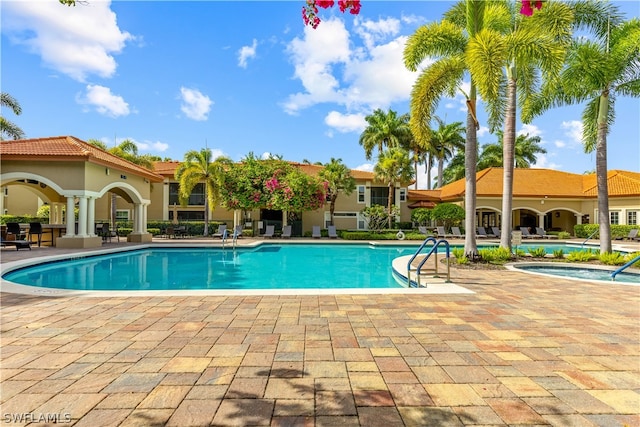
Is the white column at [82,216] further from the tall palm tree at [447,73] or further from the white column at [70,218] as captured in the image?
the tall palm tree at [447,73]

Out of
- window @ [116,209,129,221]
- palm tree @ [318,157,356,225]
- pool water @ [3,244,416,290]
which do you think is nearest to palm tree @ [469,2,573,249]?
pool water @ [3,244,416,290]

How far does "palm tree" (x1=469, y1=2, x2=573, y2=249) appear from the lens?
992 centimetres

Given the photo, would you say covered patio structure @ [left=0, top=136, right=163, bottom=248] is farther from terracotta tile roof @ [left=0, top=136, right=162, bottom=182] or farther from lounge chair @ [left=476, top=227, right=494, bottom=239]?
lounge chair @ [left=476, top=227, right=494, bottom=239]

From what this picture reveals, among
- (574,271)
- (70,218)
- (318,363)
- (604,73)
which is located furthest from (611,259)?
(70,218)

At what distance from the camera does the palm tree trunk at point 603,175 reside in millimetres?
12211

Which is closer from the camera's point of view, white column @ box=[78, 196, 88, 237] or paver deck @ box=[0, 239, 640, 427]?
paver deck @ box=[0, 239, 640, 427]

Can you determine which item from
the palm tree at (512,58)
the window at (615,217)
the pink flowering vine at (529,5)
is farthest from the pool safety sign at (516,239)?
the window at (615,217)

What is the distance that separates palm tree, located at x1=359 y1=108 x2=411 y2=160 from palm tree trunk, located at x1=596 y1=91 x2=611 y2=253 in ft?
68.5

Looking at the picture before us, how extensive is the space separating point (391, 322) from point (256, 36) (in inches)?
481

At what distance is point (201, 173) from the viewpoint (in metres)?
23.8

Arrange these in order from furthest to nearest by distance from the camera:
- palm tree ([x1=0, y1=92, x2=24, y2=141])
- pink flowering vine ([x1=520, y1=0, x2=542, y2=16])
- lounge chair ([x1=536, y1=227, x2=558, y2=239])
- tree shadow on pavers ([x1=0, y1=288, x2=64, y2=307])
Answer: lounge chair ([x1=536, y1=227, x2=558, y2=239]), palm tree ([x1=0, y1=92, x2=24, y2=141]), tree shadow on pavers ([x1=0, y1=288, x2=64, y2=307]), pink flowering vine ([x1=520, y1=0, x2=542, y2=16])

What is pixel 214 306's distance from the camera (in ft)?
18.3

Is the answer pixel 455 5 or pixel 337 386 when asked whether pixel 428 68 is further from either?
pixel 337 386

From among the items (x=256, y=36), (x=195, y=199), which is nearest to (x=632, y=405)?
(x=256, y=36)
